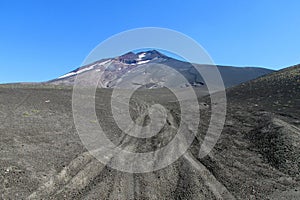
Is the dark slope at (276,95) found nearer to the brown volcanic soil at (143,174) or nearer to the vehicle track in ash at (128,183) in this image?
the brown volcanic soil at (143,174)

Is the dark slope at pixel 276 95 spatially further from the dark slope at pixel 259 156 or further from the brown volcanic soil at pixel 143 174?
the brown volcanic soil at pixel 143 174

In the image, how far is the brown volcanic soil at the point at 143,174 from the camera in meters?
11.4

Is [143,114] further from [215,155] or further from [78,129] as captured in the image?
[215,155]

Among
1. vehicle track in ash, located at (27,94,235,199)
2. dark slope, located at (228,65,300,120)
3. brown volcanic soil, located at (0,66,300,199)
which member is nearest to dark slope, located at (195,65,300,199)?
brown volcanic soil, located at (0,66,300,199)

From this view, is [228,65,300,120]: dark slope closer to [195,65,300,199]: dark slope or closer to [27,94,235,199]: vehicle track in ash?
[195,65,300,199]: dark slope

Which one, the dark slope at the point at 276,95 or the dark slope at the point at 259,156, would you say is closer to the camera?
the dark slope at the point at 259,156

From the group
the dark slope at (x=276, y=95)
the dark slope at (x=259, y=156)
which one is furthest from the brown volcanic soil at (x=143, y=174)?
the dark slope at (x=276, y=95)

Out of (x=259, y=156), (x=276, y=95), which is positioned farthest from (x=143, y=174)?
(x=276, y=95)

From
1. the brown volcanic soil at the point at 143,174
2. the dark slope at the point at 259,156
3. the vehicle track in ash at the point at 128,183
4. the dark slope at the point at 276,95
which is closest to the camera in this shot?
the vehicle track in ash at the point at 128,183

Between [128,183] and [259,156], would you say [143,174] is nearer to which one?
[128,183]

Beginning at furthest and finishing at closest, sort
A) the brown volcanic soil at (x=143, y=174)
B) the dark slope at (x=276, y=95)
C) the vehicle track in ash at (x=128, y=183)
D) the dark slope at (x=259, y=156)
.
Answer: the dark slope at (x=276, y=95) < the dark slope at (x=259, y=156) < the brown volcanic soil at (x=143, y=174) < the vehicle track in ash at (x=128, y=183)

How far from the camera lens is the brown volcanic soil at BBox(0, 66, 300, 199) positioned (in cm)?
1136

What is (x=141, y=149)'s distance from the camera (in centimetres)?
1675

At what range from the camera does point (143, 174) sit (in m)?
13.1
